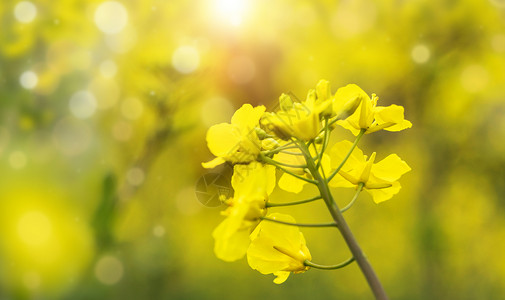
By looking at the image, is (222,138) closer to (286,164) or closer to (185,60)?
(286,164)

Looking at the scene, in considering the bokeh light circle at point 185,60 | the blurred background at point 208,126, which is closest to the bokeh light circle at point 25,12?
the blurred background at point 208,126

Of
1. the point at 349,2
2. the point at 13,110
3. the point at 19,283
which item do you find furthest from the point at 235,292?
the point at 349,2

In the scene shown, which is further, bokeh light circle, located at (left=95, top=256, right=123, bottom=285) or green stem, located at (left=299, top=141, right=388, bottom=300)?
bokeh light circle, located at (left=95, top=256, right=123, bottom=285)

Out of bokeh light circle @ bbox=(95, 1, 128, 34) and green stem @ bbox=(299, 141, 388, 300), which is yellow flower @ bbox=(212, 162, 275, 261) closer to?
green stem @ bbox=(299, 141, 388, 300)

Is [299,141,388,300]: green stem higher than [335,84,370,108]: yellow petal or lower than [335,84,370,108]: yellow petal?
lower

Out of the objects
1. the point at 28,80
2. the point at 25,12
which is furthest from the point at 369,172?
the point at 25,12

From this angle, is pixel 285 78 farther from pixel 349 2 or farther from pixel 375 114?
pixel 375 114

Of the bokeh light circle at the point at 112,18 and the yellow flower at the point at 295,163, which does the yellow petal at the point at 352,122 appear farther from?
the bokeh light circle at the point at 112,18

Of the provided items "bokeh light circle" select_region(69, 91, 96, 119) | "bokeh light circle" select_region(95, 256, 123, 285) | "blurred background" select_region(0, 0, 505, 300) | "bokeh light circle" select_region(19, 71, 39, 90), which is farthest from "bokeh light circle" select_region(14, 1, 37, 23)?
"bokeh light circle" select_region(95, 256, 123, 285)
